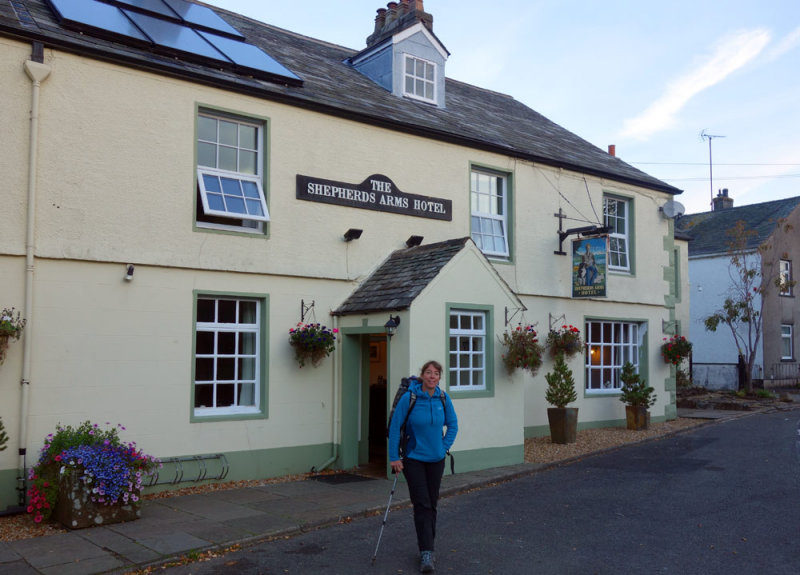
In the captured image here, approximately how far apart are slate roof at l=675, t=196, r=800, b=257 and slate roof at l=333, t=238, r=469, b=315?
17.7 meters

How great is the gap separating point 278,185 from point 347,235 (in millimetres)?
1376

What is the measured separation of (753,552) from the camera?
22.3 feet

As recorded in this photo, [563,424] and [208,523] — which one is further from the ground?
[563,424]

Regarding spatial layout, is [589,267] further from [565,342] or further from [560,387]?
[560,387]

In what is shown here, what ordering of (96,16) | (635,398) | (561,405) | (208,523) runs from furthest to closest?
(635,398), (561,405), (96,16), (208,523)

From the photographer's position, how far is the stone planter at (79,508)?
7793 mm

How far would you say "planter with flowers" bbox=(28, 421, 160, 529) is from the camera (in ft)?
25.7

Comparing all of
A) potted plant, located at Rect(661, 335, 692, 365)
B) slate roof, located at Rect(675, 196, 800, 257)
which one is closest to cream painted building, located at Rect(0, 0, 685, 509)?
potted plant, located at Rect(661, 335, 692, 365)

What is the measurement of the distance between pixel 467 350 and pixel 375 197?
298cm

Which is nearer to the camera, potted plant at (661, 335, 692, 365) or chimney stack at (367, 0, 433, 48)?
chimney stack at (367, 0, 433, 48)

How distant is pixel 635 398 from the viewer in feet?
49.9

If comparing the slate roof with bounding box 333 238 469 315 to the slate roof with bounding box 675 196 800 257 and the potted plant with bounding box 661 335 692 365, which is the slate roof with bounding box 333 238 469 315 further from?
the slate roof with bounding box 675 196 800 257

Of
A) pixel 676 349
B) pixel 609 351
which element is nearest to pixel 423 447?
pixel 609 351

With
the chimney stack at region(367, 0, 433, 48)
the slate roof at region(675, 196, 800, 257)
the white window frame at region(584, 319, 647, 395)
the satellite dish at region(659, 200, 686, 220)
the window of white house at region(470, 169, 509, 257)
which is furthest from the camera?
the slate roof at region(675, 196, 800, 257)
